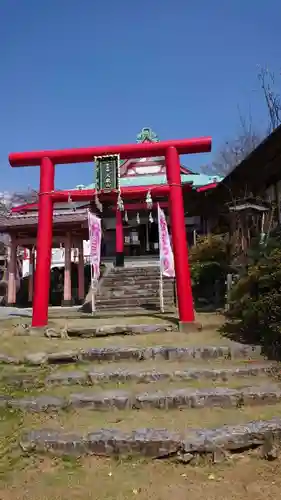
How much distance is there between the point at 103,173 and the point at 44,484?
713 centimetres

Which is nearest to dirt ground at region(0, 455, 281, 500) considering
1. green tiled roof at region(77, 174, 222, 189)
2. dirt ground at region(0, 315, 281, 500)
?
dirt ground at region(0, 315, 281, 500)

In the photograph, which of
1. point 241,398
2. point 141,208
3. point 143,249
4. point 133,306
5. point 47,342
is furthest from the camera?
point 143,249

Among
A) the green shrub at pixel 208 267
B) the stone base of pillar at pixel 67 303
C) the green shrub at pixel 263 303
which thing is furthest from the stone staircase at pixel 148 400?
the stone base of pillar at pixel 67 303

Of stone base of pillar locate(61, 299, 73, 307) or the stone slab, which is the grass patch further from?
stone base of pillar locate(61, 299, 73, 307)

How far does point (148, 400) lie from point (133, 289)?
419 inches

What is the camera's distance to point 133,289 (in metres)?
15.5

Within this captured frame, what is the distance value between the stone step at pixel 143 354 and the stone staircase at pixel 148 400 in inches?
0.6

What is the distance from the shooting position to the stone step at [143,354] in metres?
6.41

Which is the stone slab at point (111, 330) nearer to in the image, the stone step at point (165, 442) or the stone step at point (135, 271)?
the stone step at point (165, 442)

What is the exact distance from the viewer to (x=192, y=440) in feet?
12.8

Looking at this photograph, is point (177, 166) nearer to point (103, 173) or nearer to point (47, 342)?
point (103, 173)

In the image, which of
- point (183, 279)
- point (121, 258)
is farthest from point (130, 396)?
point (121, 258)

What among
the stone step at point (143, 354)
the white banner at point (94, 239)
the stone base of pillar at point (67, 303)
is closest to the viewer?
the stone step at point (143, 354)

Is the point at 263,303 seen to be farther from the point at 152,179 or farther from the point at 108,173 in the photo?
the point at 152,179
